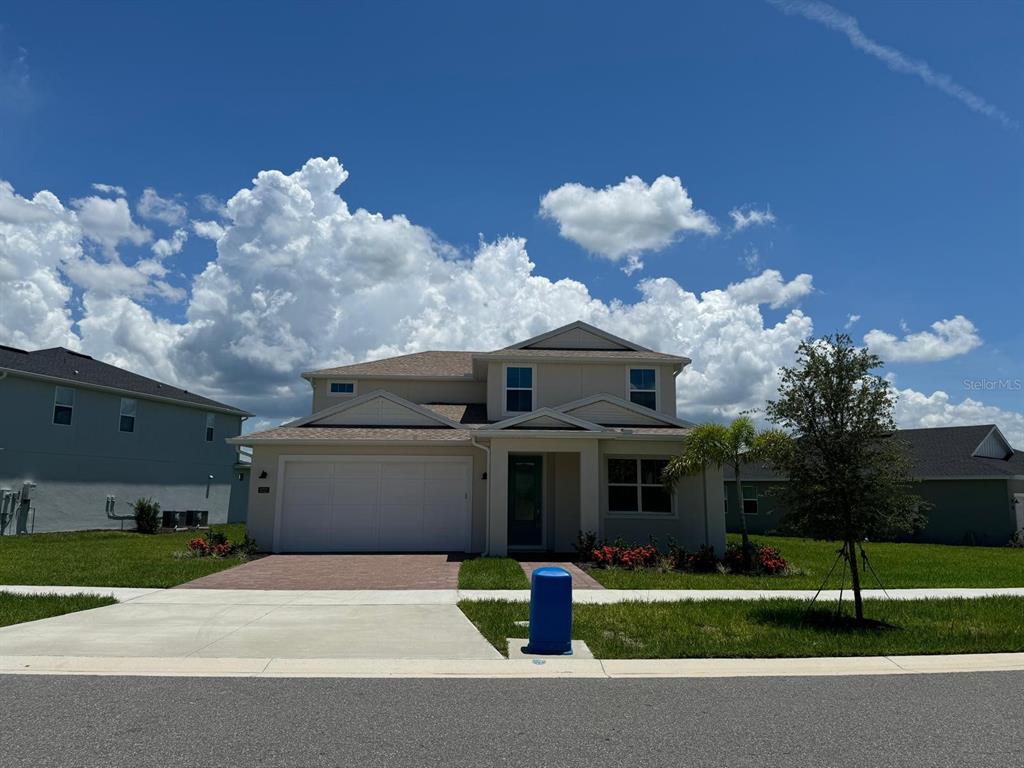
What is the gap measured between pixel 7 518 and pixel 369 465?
1372cm

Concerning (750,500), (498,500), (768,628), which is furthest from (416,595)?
(750,500)

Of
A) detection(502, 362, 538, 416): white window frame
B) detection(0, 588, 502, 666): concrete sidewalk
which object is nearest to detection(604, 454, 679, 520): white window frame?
detection(502, 362, 538, 416): white window frame

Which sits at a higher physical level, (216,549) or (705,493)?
(705,493)

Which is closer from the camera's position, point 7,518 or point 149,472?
point 7,518

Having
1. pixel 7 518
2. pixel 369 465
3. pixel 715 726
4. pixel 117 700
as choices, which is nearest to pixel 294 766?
pixel 117 700

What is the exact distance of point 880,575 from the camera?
621 inches

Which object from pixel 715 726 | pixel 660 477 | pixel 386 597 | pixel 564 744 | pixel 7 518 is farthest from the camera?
pixel 7 518

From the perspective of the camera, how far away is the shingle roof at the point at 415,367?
24703 millimetres

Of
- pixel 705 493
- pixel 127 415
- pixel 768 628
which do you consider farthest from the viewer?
pixel 127 415

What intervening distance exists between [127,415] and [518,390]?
16.8m

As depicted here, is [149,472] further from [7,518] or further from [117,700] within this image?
[117,700]

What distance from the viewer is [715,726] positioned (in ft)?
18.9

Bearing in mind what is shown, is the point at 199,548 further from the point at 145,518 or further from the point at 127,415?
the point at 127,415

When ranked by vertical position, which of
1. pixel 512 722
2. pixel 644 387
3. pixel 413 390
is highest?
pixel 413 390
